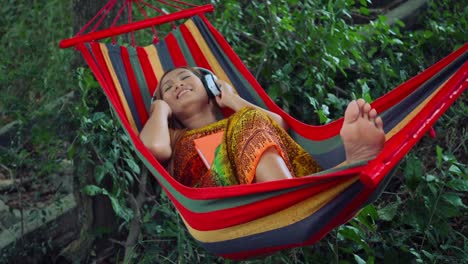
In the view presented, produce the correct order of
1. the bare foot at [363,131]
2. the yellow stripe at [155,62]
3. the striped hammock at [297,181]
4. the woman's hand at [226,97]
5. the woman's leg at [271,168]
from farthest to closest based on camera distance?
the yellow stripe at [155,62] < the woman's hand at [226,97] < the woman's leg at [271,168] < the bare foot at [363,131] < the striped hammock at [297,181]

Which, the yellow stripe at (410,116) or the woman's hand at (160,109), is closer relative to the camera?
the yellow stripe at (410,116)

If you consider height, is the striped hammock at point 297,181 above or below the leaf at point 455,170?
above

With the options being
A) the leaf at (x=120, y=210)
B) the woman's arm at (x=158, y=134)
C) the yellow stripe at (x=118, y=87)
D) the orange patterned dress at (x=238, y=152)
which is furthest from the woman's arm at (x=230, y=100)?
the leaf at (x=120, y=210)

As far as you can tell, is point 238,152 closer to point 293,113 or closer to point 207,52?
point 207,52

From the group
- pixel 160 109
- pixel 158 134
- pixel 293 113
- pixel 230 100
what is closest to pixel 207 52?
pixel 230 100

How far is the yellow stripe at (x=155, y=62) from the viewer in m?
2.95

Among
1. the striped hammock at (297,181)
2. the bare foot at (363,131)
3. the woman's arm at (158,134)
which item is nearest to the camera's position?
the striped hammock at (297,181)

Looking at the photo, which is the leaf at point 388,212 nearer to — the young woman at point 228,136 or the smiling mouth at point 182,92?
the young woman at point 228,136

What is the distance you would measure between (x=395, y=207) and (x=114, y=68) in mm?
1201

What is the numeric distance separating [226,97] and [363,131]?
34.8 inches

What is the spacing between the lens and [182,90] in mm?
2752

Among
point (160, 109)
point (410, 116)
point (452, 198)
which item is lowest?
point (452, 198)

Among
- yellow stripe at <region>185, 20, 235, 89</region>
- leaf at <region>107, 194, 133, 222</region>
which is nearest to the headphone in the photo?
yellow stripe at <region>185, 20, 235, 89</region>

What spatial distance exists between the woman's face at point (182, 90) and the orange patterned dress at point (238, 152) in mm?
124
